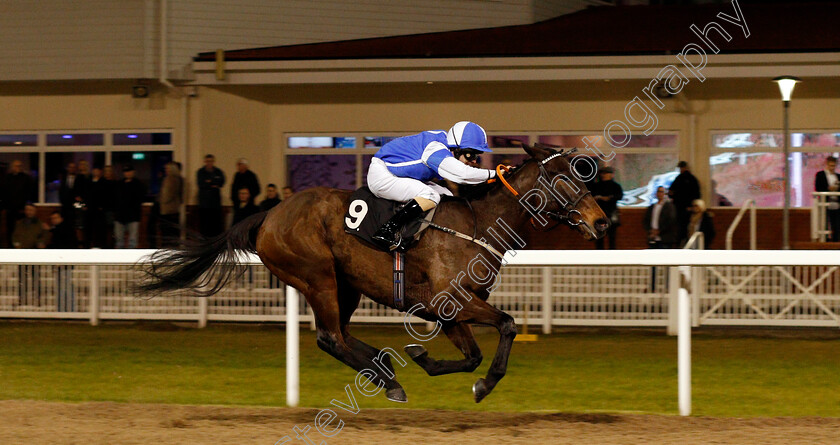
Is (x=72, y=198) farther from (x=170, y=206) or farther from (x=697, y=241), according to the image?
(x=697, y=241)

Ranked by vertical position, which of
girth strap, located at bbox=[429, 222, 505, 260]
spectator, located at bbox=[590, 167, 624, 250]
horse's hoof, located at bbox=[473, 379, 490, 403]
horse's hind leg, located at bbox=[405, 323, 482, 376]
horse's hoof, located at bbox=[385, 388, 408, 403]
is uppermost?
spectator, located at bbox=[590, 167, 624, 250]

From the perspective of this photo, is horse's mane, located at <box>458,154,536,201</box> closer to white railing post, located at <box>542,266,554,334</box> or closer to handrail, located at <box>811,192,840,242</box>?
white railing post, located at <box>542,266,554,334</box>

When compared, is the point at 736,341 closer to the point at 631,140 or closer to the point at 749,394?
the point at 749,394

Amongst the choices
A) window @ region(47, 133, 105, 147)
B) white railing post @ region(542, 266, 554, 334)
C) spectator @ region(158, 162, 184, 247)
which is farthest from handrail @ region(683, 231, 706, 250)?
window @ region(47, 133, 105, 147)

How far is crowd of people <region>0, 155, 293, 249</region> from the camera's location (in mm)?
10648

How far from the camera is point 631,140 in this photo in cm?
1333

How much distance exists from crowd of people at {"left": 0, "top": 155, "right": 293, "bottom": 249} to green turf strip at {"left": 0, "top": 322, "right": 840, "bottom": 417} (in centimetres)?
179

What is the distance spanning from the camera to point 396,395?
4961mm

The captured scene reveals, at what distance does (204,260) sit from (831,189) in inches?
307

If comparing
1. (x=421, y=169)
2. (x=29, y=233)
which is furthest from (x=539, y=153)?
(x=29, y=233)

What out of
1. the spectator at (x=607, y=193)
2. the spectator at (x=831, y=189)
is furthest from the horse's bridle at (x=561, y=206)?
the spectator at (x=831, y=189)

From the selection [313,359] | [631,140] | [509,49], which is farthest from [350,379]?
[631,140]

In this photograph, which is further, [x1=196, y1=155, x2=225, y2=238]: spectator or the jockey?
[x1=196, y1=155, x2=225, y2=238]: spectator

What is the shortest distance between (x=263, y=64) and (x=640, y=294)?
237 inches
